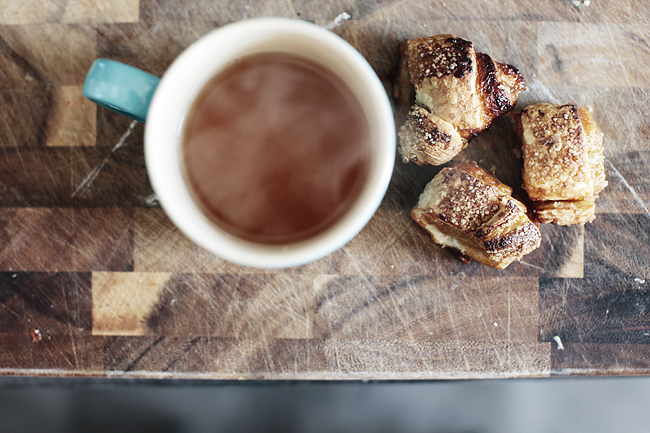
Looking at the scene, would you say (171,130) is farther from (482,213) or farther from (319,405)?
(319,405)

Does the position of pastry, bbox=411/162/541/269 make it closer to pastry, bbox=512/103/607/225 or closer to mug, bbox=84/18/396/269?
pastry, bbox=512/103/607/225

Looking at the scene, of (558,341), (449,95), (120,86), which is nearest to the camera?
(120,86)

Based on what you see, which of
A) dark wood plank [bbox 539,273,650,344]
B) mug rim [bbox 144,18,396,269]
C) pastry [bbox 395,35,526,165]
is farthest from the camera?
dark wood plank [bbox 539,273,650,344]

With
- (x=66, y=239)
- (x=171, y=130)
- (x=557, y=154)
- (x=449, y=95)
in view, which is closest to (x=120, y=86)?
(x=171, y=130)

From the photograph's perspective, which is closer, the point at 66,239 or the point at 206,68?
the point at 206,68

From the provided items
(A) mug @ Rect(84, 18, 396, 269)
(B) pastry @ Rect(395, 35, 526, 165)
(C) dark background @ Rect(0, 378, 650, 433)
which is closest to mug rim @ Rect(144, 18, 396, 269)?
(A) mug @ Rect(84, 18, 396, 269)

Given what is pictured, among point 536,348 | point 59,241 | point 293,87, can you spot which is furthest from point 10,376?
point 536,348

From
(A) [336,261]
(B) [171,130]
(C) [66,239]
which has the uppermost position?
(B) [171,130]

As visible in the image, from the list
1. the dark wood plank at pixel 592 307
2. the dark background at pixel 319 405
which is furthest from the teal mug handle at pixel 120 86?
the dark wood plank at pixel 592 307

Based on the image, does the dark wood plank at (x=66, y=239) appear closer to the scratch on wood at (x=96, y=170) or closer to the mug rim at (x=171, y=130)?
the scratch on wood at (x=96, y=170)
